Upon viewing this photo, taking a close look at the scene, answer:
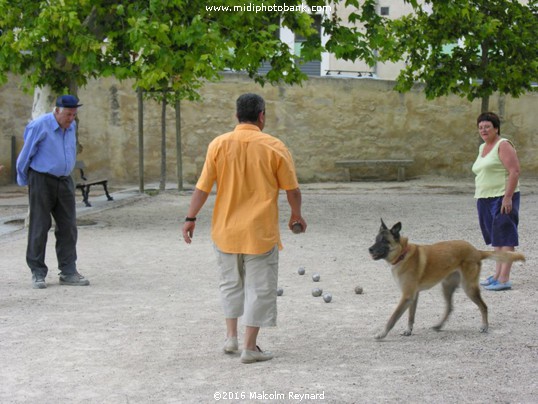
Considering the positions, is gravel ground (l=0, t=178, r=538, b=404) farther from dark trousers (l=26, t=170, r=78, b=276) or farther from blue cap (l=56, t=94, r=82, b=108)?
blue cap (l=56, t=94, r=82, b=108)

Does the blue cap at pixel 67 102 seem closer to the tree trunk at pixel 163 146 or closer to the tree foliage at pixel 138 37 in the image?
the tree foliage at pixel 138 37

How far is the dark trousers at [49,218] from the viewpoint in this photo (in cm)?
902

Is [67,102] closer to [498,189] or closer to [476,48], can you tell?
[498,189]

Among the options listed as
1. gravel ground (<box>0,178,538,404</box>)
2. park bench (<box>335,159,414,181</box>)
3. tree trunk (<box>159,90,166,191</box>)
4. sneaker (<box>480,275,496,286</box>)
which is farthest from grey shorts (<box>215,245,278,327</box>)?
park bench (<box>335,159,414,181</box>)

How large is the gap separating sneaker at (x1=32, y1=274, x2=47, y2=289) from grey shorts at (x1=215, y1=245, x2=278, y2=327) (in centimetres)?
353

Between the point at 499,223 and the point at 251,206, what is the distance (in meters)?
3.58

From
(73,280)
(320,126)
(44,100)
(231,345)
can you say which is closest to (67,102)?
(73,280)

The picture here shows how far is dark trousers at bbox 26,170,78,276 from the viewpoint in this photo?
9023 millimetres

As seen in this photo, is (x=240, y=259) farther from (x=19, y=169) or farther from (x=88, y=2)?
(x=88, y=2)

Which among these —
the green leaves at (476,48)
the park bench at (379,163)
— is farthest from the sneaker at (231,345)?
the park bench at (379,163)

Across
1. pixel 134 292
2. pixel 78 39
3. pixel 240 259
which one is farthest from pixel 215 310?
pixel 78 39

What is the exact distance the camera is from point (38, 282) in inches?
353

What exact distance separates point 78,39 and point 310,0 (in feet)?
13.0

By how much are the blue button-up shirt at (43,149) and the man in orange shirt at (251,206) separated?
3520 mm
